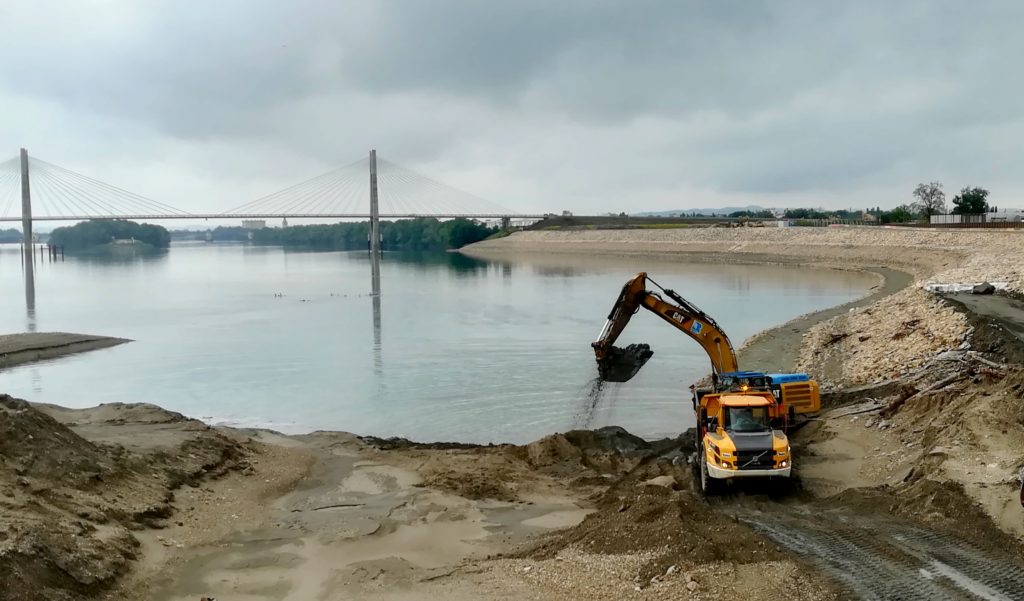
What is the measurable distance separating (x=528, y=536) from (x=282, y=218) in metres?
84.5

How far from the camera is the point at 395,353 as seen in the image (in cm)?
2883

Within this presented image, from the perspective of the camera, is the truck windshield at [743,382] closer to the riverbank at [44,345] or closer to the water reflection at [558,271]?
the riverbank at [44,345]

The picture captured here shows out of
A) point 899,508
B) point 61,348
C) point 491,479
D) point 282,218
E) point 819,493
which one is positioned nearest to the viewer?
point 899,508

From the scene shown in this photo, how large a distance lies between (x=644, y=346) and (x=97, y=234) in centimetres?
17757

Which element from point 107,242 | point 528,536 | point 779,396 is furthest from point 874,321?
point 107,242

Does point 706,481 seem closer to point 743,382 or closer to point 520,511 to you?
point 520,511

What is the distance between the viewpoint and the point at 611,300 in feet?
150

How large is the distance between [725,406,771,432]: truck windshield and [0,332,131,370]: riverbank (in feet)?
86.6

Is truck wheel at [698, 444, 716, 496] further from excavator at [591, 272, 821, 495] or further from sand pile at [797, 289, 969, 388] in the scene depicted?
sand pile at [797, 289, 969, 388]

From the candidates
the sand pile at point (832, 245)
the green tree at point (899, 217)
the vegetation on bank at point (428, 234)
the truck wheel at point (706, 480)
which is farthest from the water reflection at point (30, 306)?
the green tree at point (899, 217)

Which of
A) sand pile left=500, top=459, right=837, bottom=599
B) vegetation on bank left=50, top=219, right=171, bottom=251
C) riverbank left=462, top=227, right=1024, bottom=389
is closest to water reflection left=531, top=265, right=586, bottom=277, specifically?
riverbank left=462, top=227, right=1024, bottom=389

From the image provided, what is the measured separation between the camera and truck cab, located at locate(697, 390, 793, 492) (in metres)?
10.2

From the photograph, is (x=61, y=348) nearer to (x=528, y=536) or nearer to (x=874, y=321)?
(x=528, y=536)

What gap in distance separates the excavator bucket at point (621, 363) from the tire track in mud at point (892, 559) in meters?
7.08
